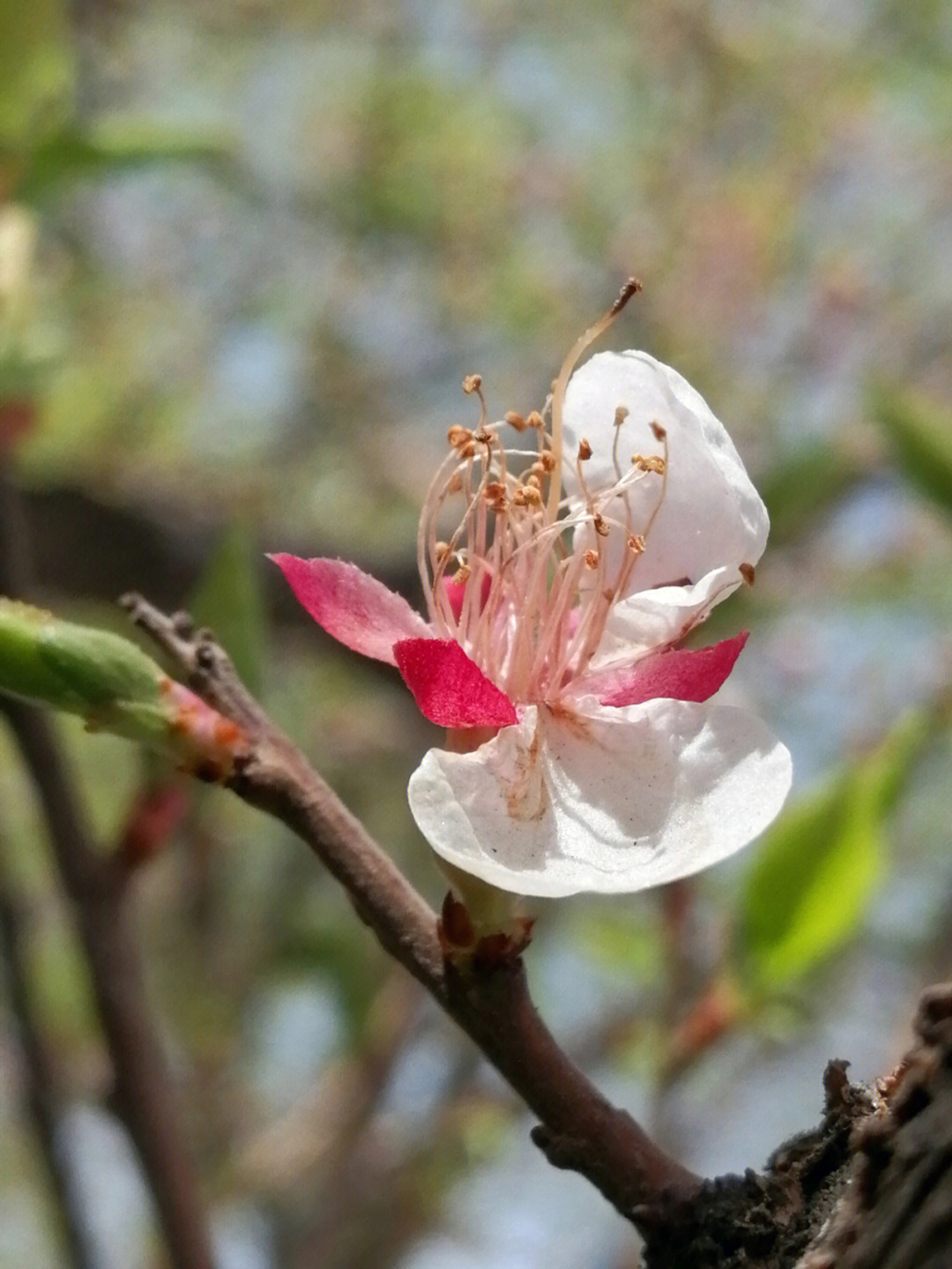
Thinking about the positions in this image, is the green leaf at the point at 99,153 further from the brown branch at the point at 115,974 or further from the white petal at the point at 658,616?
the white petal at the point at 658,616

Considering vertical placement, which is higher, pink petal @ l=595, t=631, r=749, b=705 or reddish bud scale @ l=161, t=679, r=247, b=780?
reddish bud scale @ l=161, t=679, r=247, b=780

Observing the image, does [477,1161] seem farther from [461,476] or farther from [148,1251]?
[461,476]

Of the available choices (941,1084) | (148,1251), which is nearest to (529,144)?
(148,1251)

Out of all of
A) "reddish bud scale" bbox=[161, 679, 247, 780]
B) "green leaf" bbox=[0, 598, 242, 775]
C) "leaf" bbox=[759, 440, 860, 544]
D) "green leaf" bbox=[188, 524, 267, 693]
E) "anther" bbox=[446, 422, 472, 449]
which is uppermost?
"leaf" bbox=[759, 440, 860, 544]

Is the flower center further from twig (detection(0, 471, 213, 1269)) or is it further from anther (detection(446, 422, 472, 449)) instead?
twig (detection(0, 471, 213, 1269))

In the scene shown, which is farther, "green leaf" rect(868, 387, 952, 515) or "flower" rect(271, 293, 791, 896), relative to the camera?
"green leaf" rect(868, 387, 952, 515)

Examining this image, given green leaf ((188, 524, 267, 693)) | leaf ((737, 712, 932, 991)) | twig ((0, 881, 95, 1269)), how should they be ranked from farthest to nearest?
twig ((0, 881, 95, 1269)) < leaf ((737, 712, 932, 991)) < green leaf ((188, 524, 267, 693))

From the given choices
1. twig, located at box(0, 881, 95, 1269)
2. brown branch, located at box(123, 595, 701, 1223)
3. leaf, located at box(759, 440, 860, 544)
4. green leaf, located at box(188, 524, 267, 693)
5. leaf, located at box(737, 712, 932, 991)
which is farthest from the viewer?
leaf, located at box(759, 440, 860, 544)

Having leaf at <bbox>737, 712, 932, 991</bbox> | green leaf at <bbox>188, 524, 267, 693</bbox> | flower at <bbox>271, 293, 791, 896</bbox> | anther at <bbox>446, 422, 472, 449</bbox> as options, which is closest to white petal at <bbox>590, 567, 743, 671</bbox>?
flower at <bbox>271, 293, 791, 896</bbox>

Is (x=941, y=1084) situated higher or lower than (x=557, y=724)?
lower
